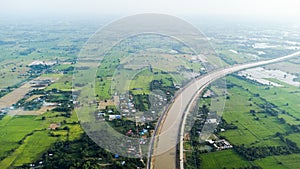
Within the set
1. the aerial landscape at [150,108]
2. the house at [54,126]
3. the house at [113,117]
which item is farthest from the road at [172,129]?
the house at [54,126]

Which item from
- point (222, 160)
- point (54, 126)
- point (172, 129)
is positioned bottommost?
point (222, 160)

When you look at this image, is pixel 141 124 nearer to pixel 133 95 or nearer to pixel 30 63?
pixel 133 95

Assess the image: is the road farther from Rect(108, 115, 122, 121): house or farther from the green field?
Rect(108, 115, 122, 121): house

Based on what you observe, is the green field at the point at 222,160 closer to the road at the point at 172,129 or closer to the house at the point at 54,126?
the road at the point at 172,129

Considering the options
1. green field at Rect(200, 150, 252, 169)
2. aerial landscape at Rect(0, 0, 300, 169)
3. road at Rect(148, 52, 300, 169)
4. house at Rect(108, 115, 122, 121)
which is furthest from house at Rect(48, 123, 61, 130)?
green field at Rect(200, 150, 252, 169)

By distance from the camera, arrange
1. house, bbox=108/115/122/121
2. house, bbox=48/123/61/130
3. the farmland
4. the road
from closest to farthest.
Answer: the road → the farmland → house, bbox=48/123/61/130 → house, bbox=108/115/122/121

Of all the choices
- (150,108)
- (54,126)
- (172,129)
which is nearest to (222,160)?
(172,129)

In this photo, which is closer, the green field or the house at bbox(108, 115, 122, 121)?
the green field

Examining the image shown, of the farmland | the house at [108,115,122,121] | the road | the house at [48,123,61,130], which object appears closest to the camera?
the road

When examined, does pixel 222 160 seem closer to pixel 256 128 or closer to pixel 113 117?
pixel 256 128
